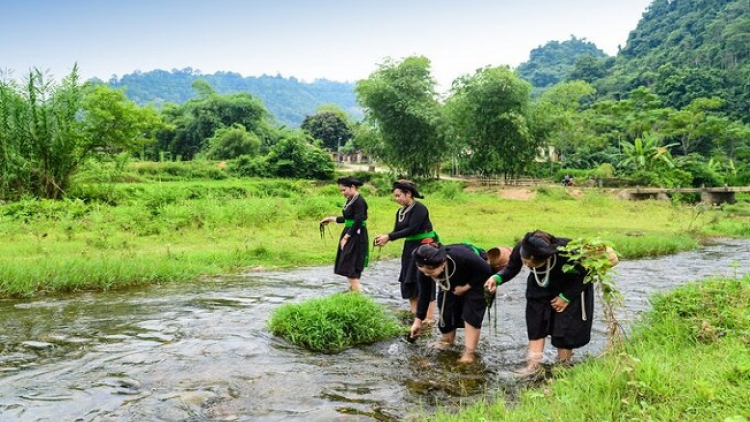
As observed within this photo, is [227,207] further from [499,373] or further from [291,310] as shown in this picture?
[499,373]

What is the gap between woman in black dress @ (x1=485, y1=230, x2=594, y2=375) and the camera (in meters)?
5.50

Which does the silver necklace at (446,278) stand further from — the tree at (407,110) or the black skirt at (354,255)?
the tree at (407,110)

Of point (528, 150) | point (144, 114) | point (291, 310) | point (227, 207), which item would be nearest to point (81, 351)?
point (291, 310)

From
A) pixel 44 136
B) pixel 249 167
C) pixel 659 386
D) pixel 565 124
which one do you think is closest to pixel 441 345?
pixel 659 386

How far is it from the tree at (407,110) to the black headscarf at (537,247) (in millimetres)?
33447

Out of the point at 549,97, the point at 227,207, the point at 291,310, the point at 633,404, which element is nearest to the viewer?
the point at 633,404

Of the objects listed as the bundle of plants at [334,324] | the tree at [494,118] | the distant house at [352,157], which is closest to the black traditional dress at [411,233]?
the bundle of plants at [334,324]

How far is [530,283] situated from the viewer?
5898 millimetres

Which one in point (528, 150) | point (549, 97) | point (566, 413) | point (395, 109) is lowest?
point (566, 413)

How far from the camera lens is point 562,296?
18.4 feet

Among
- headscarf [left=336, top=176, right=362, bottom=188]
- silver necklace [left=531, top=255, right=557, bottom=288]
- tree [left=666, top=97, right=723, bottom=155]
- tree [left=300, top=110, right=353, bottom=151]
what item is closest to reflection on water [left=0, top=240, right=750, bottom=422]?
silver necklace [left=531, top=255, right=557, bottom=288]

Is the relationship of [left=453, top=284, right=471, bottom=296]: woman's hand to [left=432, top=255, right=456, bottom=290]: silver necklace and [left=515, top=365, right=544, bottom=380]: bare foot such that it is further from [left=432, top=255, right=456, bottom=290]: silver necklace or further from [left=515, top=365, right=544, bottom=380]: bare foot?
[left=515, top=365, right=544, bottom=380]: bare foot

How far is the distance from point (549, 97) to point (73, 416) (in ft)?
209

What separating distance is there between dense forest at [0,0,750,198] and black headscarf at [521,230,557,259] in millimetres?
20377
